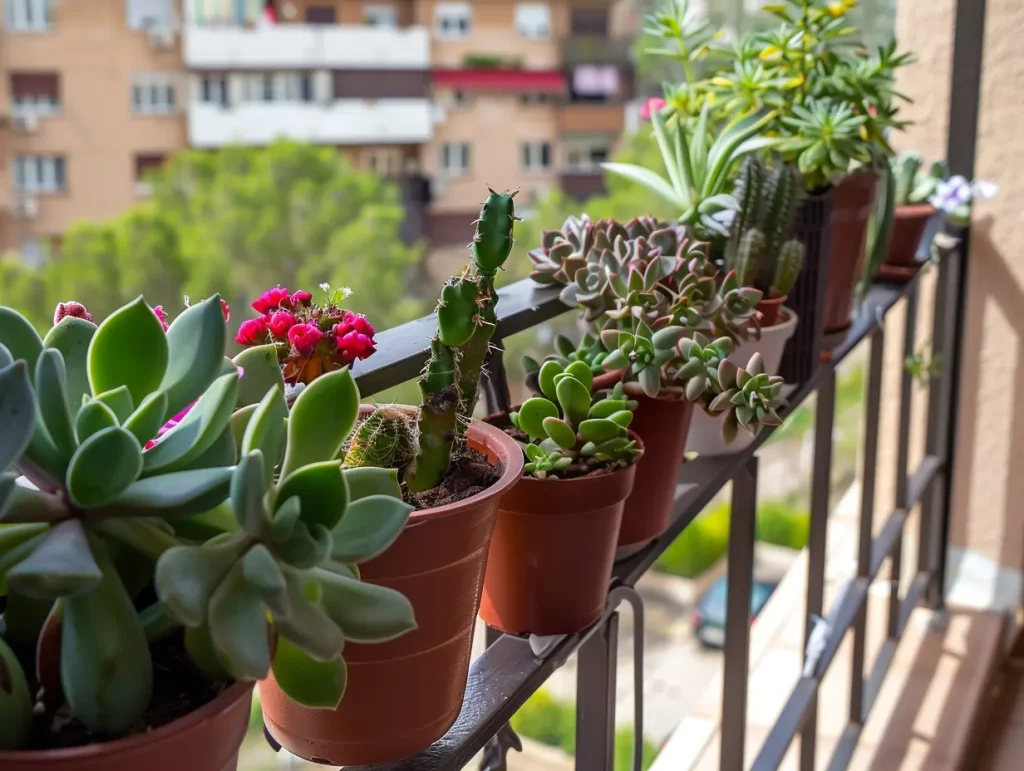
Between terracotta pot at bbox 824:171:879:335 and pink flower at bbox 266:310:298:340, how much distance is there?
0.88 meters

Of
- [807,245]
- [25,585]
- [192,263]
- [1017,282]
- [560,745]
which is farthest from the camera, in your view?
[192,263]

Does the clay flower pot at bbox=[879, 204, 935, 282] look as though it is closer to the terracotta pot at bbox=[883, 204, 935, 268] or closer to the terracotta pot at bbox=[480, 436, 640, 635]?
the terracotta pot at bbox=[883, 204, 935, 268]

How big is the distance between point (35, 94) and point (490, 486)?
68.2ft

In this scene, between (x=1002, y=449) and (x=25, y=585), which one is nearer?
(x=25, y=585)

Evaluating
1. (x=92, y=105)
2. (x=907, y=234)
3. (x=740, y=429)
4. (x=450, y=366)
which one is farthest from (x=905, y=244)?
(x=92, y=105)

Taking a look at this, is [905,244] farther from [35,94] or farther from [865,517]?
[35,94]

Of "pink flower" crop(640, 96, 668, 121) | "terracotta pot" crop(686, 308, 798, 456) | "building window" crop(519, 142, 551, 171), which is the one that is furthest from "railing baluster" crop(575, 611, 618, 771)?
"building window" crop(519, 142, 551, 171)

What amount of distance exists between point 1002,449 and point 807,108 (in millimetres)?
1200

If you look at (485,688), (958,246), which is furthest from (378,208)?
(485,688)

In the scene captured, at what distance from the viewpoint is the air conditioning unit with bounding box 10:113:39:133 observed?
18453 mm

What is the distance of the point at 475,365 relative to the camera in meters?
0.60

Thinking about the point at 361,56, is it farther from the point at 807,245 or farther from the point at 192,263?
the point at 807,245

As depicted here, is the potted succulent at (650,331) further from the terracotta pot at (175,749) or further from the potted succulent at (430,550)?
the terracotta pot at (175,749)

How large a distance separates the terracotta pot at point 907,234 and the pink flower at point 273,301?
50.6 inches
